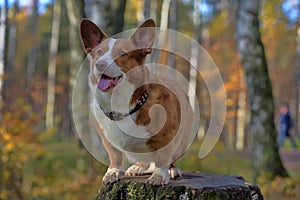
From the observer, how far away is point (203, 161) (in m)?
11.2

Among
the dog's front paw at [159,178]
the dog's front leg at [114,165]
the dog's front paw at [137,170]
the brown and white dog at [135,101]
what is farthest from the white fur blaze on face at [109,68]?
the dog's front paw at [137,170]

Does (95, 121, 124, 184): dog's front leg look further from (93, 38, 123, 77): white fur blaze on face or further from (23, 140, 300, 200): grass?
(23, 140, 300, 200): grass

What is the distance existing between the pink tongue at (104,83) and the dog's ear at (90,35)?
12.6 inches

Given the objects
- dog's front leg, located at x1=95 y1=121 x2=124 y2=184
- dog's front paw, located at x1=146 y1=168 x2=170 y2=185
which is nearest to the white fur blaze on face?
dog's front leg, located at x1=95 y1=121 x2=124 y2=184

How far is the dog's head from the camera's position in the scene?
2.55 metres

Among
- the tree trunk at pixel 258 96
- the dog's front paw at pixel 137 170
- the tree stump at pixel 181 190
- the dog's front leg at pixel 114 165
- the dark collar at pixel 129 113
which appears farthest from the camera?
the tree trunk at pixel 258 96

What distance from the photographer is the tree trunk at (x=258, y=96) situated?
25.1 ft

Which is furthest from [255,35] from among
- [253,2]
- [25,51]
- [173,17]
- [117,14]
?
[25,51]

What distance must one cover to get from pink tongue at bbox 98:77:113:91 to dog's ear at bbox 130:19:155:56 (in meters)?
0.29

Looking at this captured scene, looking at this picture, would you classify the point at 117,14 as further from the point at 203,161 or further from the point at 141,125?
the point at 141,125

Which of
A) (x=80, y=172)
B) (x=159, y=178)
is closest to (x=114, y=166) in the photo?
(x=159, y=178)

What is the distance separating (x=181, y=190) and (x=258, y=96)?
5.15 m

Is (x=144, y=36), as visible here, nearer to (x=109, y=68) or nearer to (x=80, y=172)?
(x=109, y=68)

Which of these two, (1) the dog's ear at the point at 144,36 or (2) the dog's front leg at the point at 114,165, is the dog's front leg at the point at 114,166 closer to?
(2) the dog's front leg at the point at 114,165
